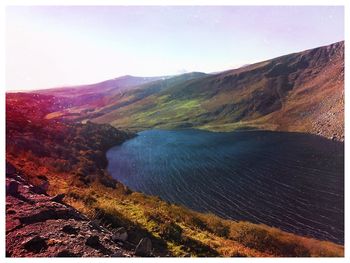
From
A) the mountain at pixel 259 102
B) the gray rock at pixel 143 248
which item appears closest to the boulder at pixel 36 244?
the gray rock at pixel 143 248

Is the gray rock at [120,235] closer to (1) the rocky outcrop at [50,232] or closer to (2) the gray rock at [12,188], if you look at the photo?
(1) the rocky outcrop at [50,232]

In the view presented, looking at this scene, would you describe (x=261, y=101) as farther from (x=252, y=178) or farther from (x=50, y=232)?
(x=50, y=232)

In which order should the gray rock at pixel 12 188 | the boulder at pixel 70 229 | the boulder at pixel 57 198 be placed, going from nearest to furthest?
1. the boulder at pixel 70 229
2. the boulder at pixel 57 198
3. the gray rock at pixel 12 188

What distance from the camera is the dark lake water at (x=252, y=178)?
107 feet

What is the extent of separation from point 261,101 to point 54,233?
114m

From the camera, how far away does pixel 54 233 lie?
1703 cm

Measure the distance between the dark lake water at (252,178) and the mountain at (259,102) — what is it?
1513cm

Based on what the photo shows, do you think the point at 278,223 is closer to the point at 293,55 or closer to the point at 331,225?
the point at 331,225

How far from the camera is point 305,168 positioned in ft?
159

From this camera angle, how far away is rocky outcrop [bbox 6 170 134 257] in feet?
53.7

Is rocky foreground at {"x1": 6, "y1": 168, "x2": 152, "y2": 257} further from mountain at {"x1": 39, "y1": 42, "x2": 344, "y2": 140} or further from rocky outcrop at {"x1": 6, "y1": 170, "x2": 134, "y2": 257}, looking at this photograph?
mountain at {"x1": 39, "y1": 42, "x2": 344, "y2": 140}

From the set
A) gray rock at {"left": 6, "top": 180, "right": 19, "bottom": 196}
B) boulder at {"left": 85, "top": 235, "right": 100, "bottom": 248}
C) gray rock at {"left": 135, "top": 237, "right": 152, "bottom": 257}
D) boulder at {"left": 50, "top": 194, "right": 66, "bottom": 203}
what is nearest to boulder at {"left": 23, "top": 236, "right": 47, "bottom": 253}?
Answer: boulder at {"left": 85, "top": 235, "right": 100, "bottom": 248}
